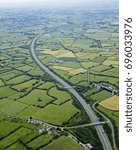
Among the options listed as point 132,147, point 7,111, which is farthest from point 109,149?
point 132,147

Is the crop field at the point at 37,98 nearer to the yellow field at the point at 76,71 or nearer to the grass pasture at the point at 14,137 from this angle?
the grass pasture at the point at 14,137

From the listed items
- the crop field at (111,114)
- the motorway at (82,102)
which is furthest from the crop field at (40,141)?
the crop field at (111,114)

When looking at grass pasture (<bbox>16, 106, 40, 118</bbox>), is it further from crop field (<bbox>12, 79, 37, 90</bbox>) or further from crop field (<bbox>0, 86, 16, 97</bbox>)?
crop field (<bbox>12, 79, 37, 90</bbox>)

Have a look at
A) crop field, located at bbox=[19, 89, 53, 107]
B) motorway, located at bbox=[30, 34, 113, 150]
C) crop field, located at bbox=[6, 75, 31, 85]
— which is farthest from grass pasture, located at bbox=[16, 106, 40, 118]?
crop field, located at bbox=[6, 75, 31, 85]

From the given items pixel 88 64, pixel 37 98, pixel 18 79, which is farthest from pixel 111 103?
pixel 88 64

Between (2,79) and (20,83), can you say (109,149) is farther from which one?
(2,79)

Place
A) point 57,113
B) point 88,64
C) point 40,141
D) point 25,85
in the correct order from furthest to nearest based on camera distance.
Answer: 1. point 88,64
2. point 25,85
3. point 57,113
4. point 40,141

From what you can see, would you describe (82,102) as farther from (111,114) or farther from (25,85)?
(25,85)

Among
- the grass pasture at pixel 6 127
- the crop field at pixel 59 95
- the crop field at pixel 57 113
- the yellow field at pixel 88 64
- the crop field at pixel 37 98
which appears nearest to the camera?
the grass pasture at pixel 6 127

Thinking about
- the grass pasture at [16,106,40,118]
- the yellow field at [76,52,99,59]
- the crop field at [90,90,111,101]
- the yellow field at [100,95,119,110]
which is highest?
the yellow field at [100,95,119,110]
